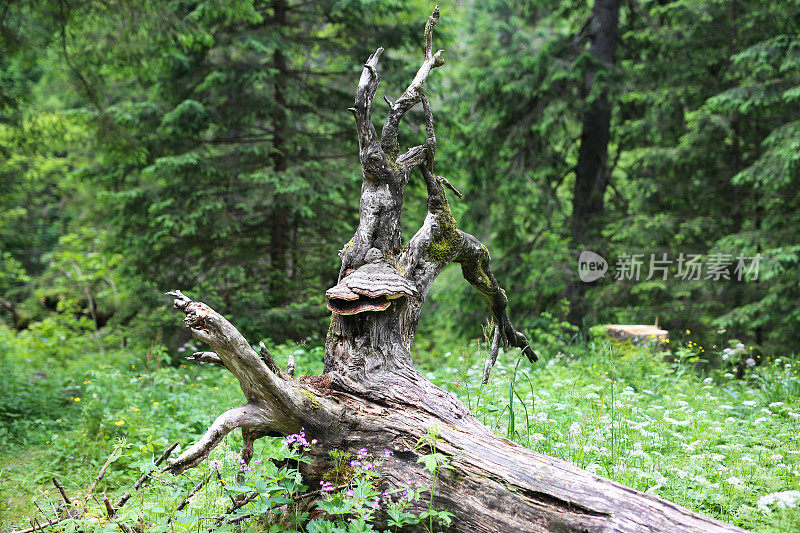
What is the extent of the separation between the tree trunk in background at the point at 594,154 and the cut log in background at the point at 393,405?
6943 millimetres

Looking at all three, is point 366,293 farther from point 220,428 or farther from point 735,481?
point 735,481

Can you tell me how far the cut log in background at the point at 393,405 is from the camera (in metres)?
2.29

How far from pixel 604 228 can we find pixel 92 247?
41.1 ft

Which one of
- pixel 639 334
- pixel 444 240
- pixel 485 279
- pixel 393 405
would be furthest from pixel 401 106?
pixel 639 334

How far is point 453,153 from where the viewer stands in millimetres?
10984

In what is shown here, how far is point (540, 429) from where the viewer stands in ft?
12.1

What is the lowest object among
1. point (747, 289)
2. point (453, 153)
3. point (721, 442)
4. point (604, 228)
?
point (721, 442)

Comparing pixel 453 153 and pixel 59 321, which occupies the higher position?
pixel 453 153

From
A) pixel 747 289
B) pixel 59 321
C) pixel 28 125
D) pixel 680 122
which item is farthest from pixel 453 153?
pixel 59 321

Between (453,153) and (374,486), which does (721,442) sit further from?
(453,153)

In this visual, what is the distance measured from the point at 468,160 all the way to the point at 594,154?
8.50 ft

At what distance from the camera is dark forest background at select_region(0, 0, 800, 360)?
7730 millimetres
